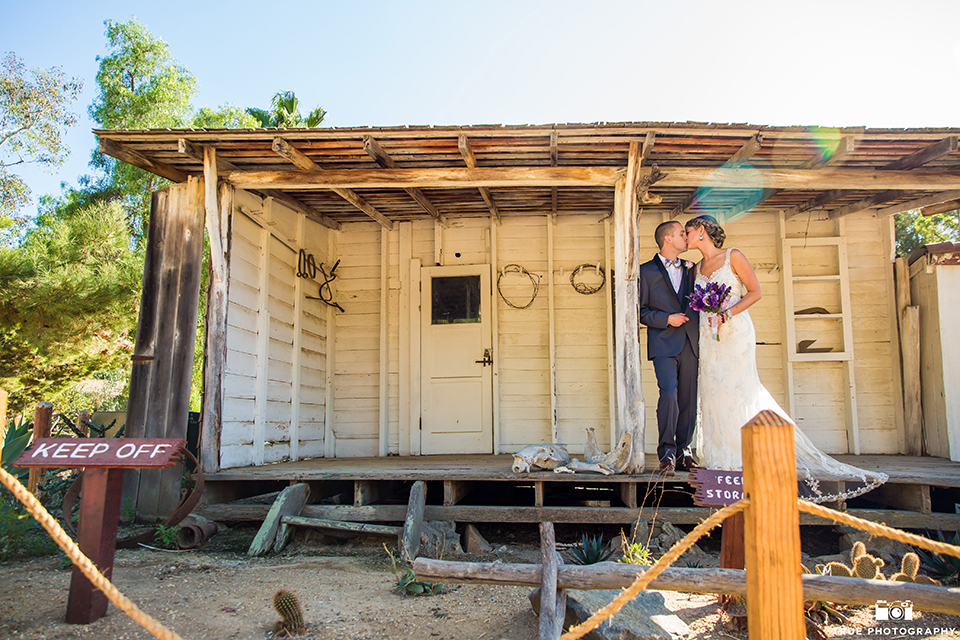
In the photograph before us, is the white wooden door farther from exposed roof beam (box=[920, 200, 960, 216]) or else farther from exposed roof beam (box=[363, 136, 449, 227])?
exposed roof beam (box=[920, 200, 960, 216])

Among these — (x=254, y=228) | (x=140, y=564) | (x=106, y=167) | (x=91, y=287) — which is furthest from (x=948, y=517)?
(x=106, y=167)

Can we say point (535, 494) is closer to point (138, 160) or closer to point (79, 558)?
point (79, 558)

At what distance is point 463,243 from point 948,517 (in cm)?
566

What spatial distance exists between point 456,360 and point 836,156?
465 centimetres

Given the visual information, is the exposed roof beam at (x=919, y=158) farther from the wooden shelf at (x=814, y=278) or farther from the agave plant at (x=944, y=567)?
the agave plant at (x=944, y=567)

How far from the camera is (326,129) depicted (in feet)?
16.8

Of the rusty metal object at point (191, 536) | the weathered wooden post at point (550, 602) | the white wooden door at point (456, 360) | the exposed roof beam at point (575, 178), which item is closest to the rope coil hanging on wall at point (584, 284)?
the white wooden door at point (456, 360)

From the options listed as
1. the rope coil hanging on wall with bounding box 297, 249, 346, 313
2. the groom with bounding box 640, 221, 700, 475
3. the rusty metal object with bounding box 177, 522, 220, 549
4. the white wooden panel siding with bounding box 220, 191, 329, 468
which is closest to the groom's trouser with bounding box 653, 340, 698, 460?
the groom with bounding box 640, 221, 700, 475

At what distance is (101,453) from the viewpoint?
3242mm

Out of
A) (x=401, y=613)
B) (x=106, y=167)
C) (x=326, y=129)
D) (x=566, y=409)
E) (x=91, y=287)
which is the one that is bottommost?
(x=401, y=613)

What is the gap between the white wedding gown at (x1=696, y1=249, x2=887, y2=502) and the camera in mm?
4809

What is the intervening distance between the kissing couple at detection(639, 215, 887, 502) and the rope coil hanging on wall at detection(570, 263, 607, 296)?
212 cm

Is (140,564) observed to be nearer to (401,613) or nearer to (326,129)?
(401,613)

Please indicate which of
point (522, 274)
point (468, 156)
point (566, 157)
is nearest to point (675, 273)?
point (566, 157)
